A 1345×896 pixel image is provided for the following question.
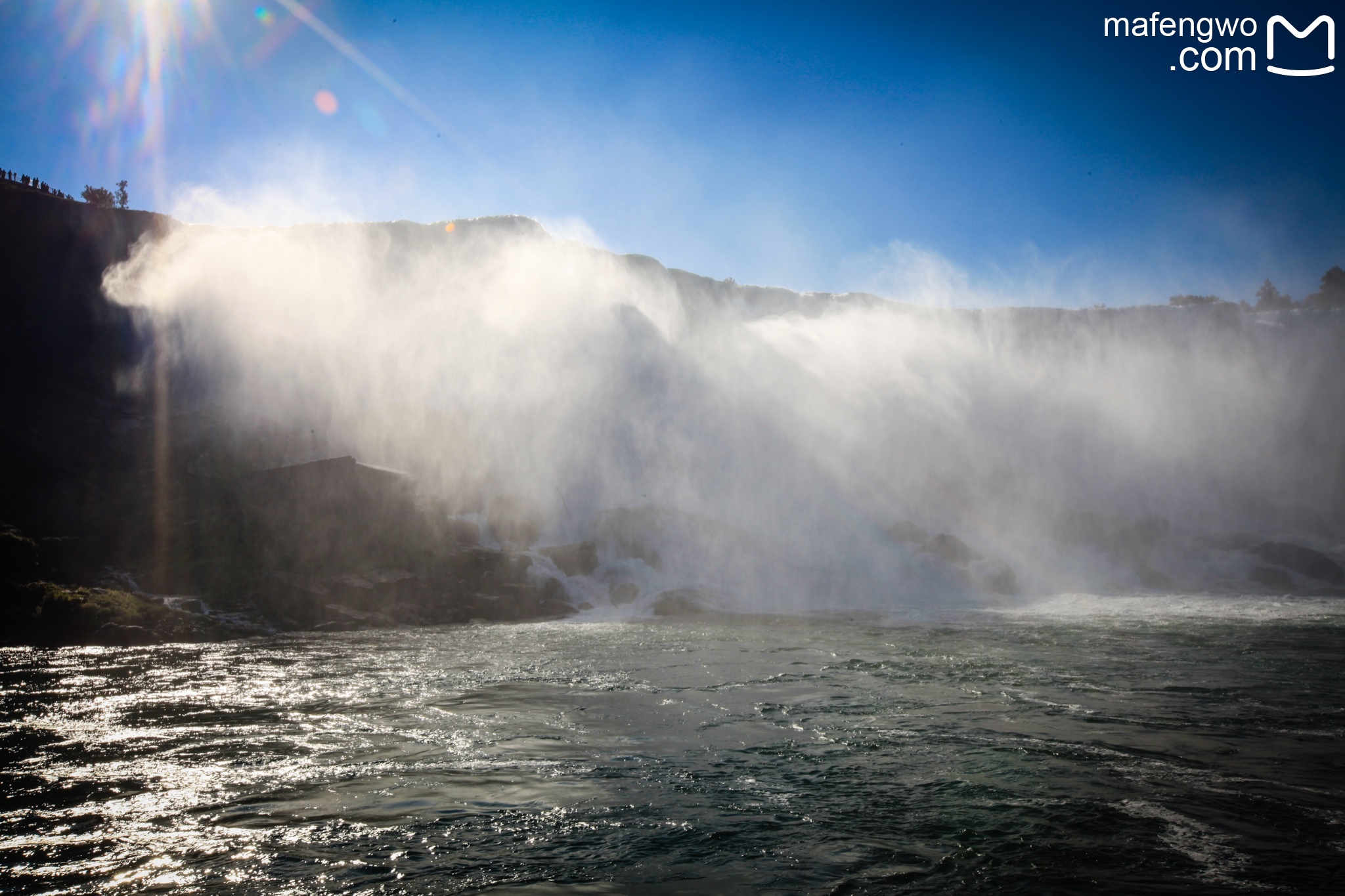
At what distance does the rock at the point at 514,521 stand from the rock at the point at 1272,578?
107ft

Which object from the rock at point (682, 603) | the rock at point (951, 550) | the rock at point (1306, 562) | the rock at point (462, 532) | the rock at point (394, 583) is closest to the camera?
the rock at point (394, 583)

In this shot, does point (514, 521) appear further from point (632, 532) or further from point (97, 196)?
point (97, 196)

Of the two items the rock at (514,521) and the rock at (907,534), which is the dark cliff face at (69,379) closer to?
the rock at (514,521)

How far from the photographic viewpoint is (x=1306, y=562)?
114 feet

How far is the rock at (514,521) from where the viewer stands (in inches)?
1342

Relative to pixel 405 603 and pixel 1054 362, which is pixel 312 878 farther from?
pixel 1054 362

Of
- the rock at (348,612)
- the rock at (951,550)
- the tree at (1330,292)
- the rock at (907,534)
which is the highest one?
the tree at (1330,292)

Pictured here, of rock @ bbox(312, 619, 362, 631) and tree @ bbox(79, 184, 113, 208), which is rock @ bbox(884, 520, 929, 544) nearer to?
rock @ bbox(312, 619, 362, 631)

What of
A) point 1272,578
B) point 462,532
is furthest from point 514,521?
point 1272,578

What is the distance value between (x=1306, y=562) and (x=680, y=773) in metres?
38.3

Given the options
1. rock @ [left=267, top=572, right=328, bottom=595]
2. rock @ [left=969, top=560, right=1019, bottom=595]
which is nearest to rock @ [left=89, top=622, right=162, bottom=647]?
rock @ [left=267, top=572, right=328, bottom=595]

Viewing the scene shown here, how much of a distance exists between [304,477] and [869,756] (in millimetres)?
26181

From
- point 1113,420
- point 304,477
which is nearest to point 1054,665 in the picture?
point 304,477

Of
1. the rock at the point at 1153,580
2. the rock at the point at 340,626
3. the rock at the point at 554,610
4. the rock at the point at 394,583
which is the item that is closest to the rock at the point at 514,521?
the rock at the point at 554,610
